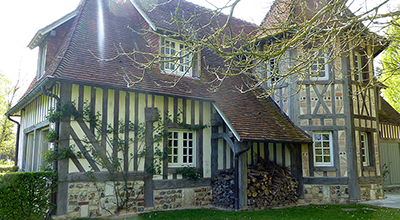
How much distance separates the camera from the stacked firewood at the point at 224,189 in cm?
901

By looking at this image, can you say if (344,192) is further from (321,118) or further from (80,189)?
(80,189)

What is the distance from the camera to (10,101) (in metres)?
20.3

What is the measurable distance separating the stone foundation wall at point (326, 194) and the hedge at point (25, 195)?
7.34m

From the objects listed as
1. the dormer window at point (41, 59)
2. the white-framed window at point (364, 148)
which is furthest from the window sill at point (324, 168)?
the dormer window at point (41, 59)

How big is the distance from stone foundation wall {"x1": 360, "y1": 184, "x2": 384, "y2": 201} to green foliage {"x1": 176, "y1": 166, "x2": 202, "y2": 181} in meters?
5.24

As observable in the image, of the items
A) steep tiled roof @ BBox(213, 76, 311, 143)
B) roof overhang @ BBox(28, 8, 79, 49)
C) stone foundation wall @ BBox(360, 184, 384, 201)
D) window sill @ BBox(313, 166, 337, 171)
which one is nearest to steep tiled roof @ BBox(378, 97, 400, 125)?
stone foundation wall @ BBox(360, 184, 384, 201)

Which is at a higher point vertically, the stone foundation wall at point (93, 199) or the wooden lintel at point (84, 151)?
the wooden lintel at point (84, 151)

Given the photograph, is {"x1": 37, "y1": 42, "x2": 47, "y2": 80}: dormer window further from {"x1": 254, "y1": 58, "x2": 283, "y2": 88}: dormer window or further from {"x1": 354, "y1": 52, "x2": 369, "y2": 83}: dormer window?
{"x1": 354, "y1": 52, "x2": 369, "y2": 83}: dormer window

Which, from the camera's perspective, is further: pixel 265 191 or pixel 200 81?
pixel 200 81

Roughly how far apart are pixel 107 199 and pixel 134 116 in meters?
2.15

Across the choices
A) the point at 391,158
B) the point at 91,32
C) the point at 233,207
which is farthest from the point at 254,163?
the point at 391,158

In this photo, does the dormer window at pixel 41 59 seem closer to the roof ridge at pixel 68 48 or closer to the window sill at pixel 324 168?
the roof ridge at pixel 68 48

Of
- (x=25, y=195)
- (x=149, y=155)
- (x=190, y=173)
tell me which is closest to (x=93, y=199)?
(x=25, y=195)

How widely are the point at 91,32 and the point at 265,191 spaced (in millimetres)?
6666
